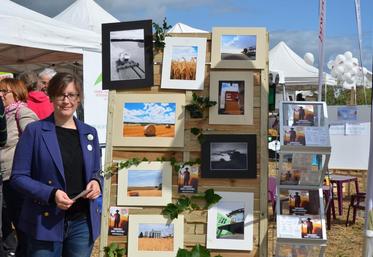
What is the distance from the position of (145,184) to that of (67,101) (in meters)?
0.81

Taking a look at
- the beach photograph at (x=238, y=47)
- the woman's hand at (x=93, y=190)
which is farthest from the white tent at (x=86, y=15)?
the woman's hand at (x=93, y=190)

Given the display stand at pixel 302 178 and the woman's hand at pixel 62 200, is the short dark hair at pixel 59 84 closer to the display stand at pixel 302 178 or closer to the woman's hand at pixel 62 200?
the woman's hand at pixel 62 200

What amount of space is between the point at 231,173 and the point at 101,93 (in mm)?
3255

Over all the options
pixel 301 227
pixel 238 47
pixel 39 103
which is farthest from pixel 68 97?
pixel 39 103

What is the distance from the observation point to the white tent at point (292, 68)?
15.2 m

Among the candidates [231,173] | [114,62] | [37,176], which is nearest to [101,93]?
[114,62]

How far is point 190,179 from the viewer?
2822 mm

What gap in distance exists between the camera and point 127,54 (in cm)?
290

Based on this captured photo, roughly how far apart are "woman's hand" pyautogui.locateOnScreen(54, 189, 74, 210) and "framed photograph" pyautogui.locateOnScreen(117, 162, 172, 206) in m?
0.75

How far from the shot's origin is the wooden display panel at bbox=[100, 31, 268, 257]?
2.77 m

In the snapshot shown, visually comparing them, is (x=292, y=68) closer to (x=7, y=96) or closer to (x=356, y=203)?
(x=356, y=203)

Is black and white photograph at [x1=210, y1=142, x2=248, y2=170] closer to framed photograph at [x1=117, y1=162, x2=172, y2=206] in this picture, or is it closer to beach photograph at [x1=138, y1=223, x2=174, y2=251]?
framed photograph at [x1=117, y1=162, x2=172, y2=206]

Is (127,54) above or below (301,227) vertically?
above

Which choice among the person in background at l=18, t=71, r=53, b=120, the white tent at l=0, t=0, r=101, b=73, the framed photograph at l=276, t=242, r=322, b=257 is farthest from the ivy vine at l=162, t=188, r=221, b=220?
the white tent at l=0, t=0, r=101, b=73
